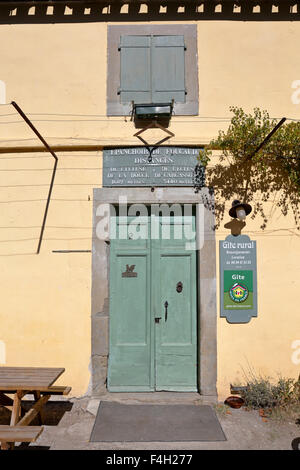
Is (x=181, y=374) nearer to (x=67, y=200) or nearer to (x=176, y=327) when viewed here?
(x=176, y=327)

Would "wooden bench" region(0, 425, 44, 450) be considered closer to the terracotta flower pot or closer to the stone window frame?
the terracotta flower pot

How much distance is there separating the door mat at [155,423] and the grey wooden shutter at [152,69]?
4197 millimetres

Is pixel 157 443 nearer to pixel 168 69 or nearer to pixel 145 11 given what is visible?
pixel 168 69

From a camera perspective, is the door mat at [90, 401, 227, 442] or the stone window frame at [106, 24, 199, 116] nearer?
the door mat at [90, 401, 227, 442]

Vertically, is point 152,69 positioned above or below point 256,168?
above

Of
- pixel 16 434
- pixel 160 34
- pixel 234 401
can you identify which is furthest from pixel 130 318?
pixel 160 34

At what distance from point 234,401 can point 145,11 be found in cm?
565

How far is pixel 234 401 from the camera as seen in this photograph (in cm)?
502

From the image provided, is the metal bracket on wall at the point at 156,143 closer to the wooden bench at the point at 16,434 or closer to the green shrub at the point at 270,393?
the green shrub at the point at 270,393

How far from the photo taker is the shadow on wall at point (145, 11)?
5.75 m

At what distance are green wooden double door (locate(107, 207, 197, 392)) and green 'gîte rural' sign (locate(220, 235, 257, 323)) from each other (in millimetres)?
430

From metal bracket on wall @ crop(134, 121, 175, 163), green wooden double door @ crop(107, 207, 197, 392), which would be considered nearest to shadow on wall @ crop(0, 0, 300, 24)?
metal bracket on wall @ crop(134, 121, 175, 163)

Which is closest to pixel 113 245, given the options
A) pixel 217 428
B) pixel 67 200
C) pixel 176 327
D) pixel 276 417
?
pixel 67 200

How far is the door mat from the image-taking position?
4.24 metres
